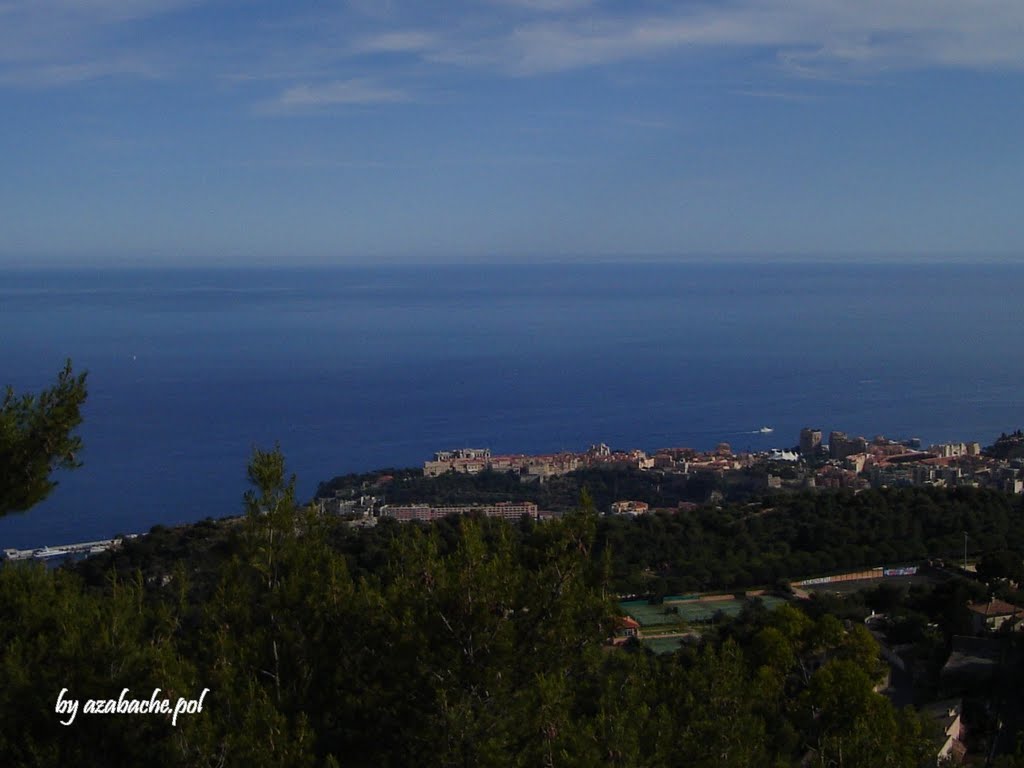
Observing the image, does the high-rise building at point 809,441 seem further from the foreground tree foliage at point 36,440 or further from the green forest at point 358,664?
the foreground tree foliage at point 36,440

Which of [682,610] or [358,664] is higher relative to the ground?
[358,664]

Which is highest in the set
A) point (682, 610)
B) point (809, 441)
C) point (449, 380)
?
point (682, 610)

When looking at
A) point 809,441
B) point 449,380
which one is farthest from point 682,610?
point 449,380

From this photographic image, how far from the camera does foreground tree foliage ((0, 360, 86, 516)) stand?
378cm

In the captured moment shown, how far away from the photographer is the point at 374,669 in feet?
10.3

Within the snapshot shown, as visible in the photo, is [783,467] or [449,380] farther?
[449,380]

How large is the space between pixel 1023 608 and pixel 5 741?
8117 mm

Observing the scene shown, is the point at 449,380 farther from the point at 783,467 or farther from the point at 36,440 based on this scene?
the point at 36,440

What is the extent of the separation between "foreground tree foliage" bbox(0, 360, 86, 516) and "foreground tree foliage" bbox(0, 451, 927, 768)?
1.11 ft

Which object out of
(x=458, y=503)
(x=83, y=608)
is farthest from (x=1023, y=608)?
(x=458, y=503)

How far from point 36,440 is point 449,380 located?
3226cm

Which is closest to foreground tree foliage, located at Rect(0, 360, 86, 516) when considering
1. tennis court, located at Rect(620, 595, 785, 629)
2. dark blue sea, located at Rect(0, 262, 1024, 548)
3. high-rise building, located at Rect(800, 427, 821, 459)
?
dark blue sea, located at Rect(0, 262, 1024, 548)

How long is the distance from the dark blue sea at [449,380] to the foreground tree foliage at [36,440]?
532cm

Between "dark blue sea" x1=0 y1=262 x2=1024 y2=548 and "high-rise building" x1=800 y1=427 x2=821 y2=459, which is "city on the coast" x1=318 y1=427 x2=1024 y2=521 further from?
"dark blue sea" x1=0 y1=262 x2=1024 y2=548
